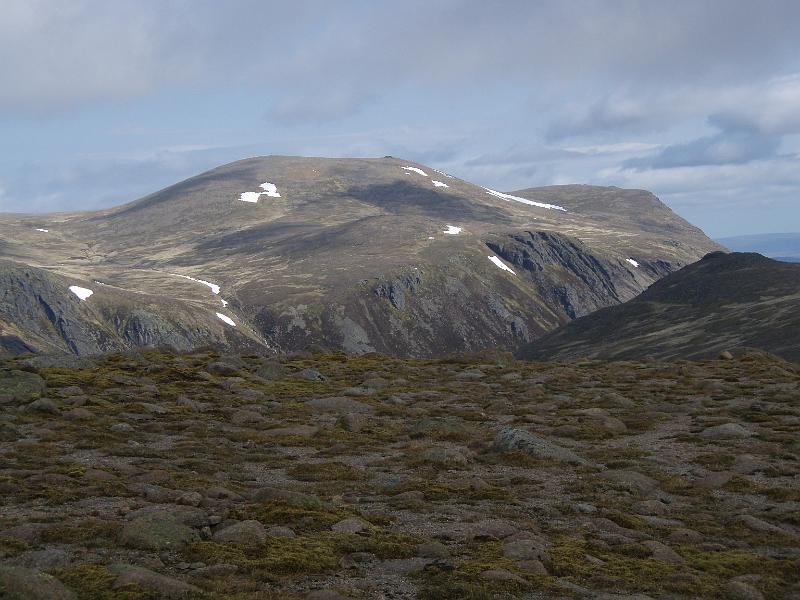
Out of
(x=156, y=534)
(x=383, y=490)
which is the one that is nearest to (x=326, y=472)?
(x=383, y=490)

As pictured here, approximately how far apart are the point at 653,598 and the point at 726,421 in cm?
2681

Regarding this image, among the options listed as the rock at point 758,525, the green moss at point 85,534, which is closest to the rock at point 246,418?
the green moss at point 85,534

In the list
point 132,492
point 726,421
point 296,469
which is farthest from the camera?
point 726,421

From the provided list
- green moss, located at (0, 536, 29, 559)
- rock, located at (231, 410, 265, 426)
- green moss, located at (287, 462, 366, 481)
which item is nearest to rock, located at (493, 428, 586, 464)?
green moss, located at (287, 462, 366, 481)

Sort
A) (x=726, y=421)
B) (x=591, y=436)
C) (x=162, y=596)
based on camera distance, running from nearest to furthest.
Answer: (x=162, y=596)
(x=591, y=436)
(x=726, y=421)

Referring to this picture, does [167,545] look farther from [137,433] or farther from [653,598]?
[137,433]

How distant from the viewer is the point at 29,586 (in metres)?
14.1

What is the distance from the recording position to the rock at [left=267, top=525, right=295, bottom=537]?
20438mm

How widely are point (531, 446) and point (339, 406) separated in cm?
1557

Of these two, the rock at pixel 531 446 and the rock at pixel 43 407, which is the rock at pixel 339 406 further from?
the rock at pixel 43 407

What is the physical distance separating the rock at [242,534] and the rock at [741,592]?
1155 centimetres

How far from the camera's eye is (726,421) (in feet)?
137

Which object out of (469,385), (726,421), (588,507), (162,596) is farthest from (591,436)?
(162,596)

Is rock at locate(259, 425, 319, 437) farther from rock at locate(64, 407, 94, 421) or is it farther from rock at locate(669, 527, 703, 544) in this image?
rock at locate(669, 527, 703, 544)
